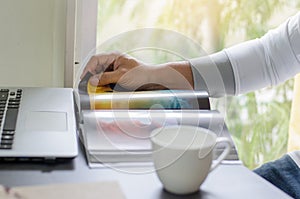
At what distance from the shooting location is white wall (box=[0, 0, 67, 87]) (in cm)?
125

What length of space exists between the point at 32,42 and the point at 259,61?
0.55 m

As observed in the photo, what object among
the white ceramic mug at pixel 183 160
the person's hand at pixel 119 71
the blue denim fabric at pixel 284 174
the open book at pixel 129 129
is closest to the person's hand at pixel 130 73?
the person's hand at pixel 119 71

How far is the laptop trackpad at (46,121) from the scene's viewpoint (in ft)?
2.68

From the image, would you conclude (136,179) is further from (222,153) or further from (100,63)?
(100,63)

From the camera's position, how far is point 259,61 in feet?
3.75

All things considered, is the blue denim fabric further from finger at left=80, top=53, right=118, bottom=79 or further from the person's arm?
finger at left=80, top=53, right=118, bottom=79

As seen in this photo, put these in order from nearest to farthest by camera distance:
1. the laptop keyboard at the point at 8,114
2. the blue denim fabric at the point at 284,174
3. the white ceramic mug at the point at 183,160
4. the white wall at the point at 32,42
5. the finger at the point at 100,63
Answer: the white ceramic mug at the point at 183,160 < the laptop keyboard at the point at 8,114 < the blue denim fabric at the point at 284,174 < the finger at the point at 100,63 < the white wall at the point at 32,42

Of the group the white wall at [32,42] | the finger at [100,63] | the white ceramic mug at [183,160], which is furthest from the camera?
the white wall at [32,42]

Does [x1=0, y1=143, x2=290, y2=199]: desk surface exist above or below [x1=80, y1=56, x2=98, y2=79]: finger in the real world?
below

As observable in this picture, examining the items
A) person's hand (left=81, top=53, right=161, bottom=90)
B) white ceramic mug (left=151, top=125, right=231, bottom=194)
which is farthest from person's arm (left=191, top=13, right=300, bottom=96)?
white ceramic mug (left=151, top=125, right=231, bottom=194)

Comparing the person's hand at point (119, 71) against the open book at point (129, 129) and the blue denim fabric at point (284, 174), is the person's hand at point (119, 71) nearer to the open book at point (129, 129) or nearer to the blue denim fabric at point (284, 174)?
the open book at point (129, 129)

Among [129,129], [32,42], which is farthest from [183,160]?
[32,42]

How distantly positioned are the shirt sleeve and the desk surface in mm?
427

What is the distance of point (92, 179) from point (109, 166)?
5 cm
